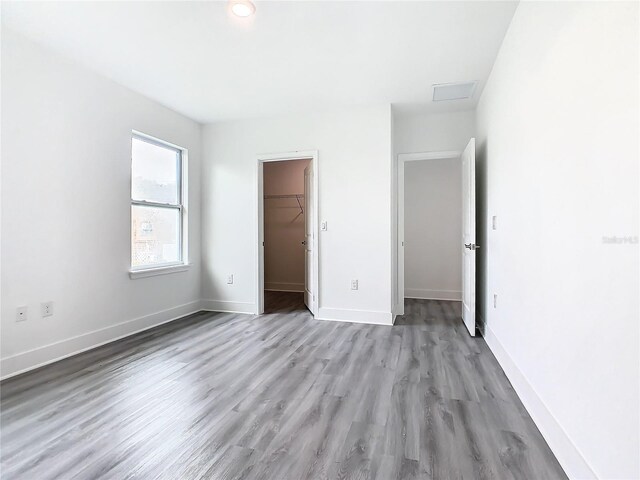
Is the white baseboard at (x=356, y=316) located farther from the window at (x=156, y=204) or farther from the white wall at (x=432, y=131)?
the white wall at (x=432, y=131)

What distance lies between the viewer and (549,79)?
1.63 m

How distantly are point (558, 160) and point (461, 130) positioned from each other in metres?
2.73

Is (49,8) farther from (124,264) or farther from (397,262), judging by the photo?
(397,262)

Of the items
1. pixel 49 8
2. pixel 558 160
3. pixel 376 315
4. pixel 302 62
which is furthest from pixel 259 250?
pixel 558 160

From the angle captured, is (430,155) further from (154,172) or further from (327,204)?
(154,172)

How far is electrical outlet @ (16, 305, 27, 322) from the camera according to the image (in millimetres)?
2406

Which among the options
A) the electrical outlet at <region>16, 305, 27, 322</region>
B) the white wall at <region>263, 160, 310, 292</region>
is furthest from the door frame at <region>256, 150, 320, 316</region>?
the electrical outlet at <region>16, 305, 27, 322</region>

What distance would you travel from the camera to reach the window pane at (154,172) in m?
3.53

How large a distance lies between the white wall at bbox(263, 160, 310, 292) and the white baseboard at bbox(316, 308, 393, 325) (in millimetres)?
1937

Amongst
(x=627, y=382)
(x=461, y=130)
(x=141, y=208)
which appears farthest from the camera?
(x=461, y=130)

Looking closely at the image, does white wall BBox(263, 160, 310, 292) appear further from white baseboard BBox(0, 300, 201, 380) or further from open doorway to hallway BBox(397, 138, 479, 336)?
white baseboard BBox(0, 300, 201, 380)

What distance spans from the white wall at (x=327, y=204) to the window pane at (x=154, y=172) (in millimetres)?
432

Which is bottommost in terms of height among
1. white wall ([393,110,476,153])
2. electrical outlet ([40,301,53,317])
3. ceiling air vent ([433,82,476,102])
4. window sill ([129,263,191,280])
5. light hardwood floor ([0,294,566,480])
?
light hardwood floor ([0,294,566,480])

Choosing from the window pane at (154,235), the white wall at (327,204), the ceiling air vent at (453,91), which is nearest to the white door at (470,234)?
the ceiling air vent at (453,91)
